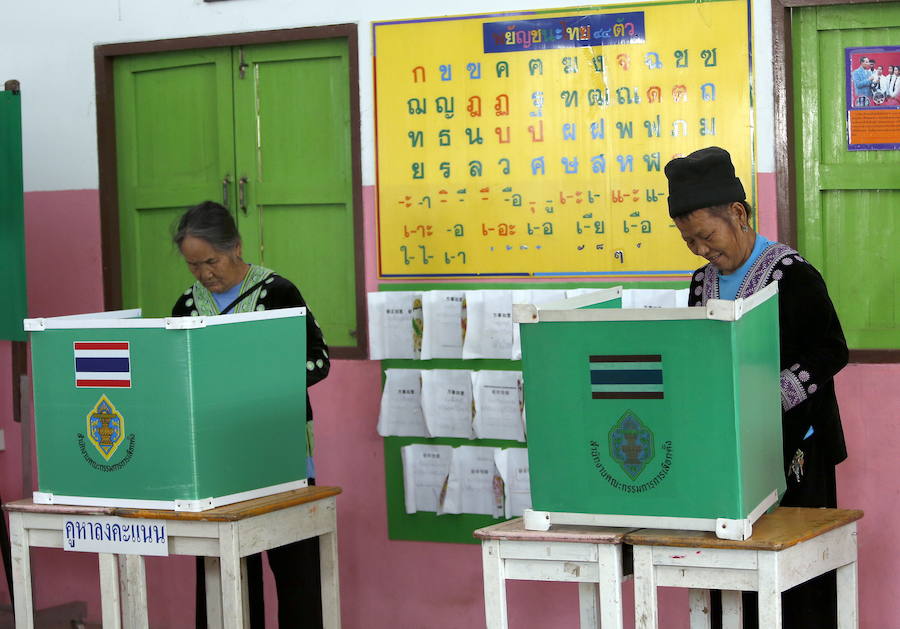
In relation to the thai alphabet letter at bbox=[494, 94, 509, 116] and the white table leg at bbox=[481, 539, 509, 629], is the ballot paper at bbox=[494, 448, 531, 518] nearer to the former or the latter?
the thai alphabet letter at bbox=[494, 94, 509, 116]

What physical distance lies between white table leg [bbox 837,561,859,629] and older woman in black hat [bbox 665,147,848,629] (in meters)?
0.08

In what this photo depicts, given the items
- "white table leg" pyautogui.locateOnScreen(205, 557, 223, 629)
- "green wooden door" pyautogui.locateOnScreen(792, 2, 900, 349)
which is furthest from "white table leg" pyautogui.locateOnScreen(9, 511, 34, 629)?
"green wooden door" pyautogui.locateOnScreen(792, 2, 900, 349)

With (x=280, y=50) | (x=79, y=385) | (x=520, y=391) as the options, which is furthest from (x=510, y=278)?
(x=79, y=385)

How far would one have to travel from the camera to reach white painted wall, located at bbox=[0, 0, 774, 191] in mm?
4105

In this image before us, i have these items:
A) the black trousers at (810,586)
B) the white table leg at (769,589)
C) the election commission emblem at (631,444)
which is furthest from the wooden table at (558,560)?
the black trousers at (810,586)

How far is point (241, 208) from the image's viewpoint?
14.2ft

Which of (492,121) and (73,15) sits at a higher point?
(73,15)

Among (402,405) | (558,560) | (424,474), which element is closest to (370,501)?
(424,474)

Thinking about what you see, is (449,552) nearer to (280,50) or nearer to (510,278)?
(510,278)

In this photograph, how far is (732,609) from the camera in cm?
253

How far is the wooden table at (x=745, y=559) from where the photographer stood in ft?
7.30

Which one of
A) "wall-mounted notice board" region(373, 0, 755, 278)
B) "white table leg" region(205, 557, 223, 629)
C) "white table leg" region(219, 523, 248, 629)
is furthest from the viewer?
"wall-mounted notice board" region(373, 0, 755, 278)

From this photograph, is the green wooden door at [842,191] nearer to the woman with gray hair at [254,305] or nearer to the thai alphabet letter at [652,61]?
the thai alphabet letter at [652,61]

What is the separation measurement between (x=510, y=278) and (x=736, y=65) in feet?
3.09
